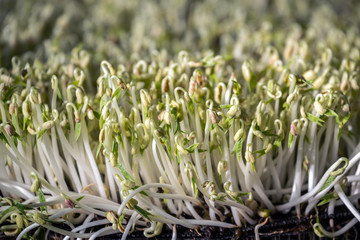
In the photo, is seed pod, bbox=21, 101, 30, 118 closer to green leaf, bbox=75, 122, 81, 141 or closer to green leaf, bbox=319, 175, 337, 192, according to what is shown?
green leaf, bbox=75, 122, 81, 141

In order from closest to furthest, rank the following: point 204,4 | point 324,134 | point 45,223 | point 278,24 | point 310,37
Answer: point 45,223
point 324,134
point 310,37
point 278,24
point 204,4

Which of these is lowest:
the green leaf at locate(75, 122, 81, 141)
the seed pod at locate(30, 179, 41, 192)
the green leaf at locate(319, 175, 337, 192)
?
the seed pod at locate(30, 179, 41, 192)

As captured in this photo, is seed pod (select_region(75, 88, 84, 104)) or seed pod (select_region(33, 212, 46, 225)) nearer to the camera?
seed pod (select_region(33, 212, 46, 225))

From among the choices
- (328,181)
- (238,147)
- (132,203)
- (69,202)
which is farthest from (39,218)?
(328,181)

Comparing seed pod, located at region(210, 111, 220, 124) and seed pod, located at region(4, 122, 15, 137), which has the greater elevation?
seed pod, located at region(210, 111, 220, 124)

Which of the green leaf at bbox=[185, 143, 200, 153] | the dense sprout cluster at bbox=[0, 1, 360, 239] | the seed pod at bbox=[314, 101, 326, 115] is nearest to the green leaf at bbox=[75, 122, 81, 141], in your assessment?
the dense sprout cluster at bbox=[0, 1, 360, 239]

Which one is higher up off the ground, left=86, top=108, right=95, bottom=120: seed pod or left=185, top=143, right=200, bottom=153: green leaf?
left=86, top=108, right=95, bottom=120: seed pod

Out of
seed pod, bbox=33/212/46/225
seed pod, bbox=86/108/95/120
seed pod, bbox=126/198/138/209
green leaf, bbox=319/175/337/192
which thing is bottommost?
seed pod, bbox=33/212/46/225

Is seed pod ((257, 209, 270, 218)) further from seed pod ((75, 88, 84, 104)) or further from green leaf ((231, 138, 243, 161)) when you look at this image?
seed pod ((75, 88, 84, 104))

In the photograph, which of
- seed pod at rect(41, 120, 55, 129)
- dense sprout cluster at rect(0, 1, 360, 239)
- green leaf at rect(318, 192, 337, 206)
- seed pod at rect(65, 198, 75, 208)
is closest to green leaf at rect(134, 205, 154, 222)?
dense sprout cluster at rect(0, 1, 360, 239)

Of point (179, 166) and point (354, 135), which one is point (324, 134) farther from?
point (179, 166)

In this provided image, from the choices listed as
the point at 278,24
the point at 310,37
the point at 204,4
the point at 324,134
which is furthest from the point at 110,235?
the point at 204,4
